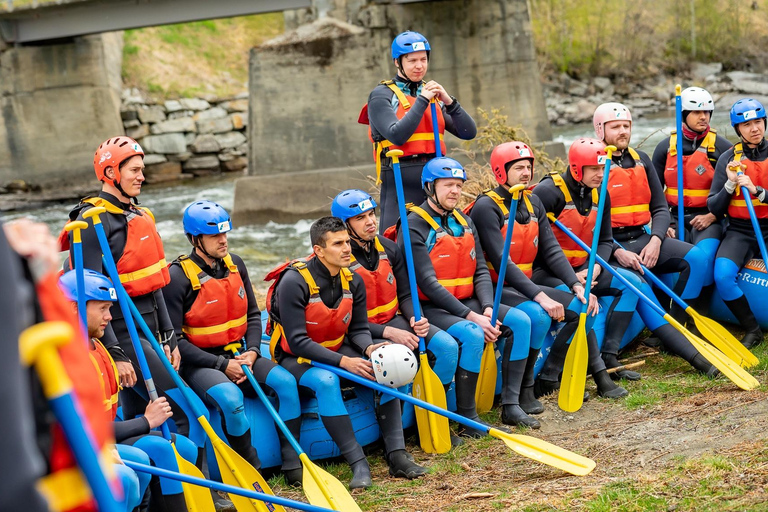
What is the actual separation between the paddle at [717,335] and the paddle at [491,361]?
1.30m

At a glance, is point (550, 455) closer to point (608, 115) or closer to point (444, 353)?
point (444, 353)

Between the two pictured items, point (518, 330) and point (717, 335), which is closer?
point (518, 330)

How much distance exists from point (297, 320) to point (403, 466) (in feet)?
3.15

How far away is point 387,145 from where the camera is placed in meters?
5.83

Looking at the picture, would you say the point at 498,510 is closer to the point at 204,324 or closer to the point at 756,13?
Answer: the point at 204,324

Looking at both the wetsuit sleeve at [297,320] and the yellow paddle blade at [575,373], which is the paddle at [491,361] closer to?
the yellow paddle blade at [575,373]

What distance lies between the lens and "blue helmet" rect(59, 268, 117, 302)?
383 cm

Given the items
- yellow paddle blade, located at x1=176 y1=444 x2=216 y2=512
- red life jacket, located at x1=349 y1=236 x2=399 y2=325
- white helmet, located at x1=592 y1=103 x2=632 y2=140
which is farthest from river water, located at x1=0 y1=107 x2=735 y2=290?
yellow paddle blade, located at x1=176 y1=444 x2=216 y2=512

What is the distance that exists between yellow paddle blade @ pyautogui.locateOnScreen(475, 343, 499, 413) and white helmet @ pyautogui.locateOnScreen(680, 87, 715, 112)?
2676mm

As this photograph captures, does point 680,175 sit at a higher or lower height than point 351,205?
lower

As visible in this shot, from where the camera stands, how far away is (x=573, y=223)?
6.02 meters

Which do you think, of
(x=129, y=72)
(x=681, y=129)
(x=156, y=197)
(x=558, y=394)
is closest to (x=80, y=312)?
(x=558, y=394)

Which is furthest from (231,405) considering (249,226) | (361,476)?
(249,226)

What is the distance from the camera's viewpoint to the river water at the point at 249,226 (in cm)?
1217
